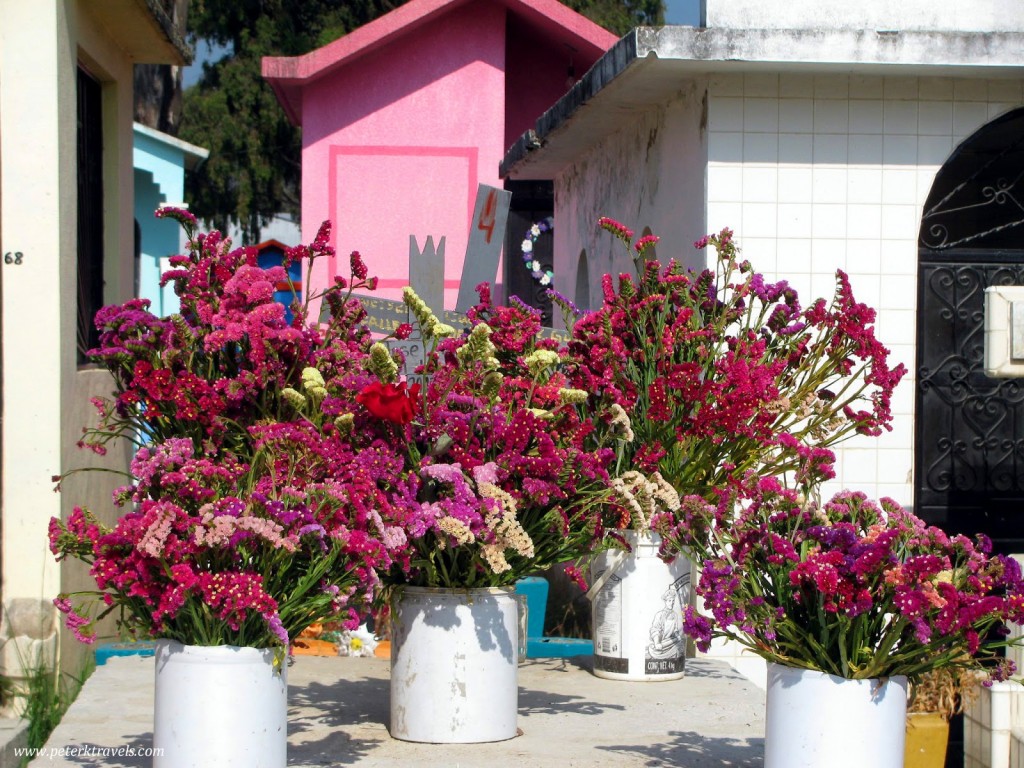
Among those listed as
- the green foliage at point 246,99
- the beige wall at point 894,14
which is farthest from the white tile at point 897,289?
the green foliage at point 246,99

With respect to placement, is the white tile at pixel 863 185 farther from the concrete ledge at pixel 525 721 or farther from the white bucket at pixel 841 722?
the white bucket at pixel 841 722

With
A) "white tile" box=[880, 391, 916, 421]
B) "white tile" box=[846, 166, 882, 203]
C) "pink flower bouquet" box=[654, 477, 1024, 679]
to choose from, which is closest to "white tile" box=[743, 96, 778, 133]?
"white tile" box=[846, 166, 882, 203]

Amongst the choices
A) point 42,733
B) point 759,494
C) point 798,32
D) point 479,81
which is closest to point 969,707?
point 759,494

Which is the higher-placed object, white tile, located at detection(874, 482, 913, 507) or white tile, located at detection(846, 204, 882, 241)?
white tile, located at detection(846, 204, 882, 241)

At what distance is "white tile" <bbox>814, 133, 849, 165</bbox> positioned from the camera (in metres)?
6.41

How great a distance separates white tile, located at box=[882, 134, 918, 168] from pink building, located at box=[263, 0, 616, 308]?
7.65m

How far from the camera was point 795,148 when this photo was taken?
6398 millimetres

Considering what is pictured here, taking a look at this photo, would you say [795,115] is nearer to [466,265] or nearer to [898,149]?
[898,149]

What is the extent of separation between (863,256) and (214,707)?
13.3ft

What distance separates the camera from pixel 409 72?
46.4ft

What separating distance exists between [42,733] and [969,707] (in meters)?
3.45

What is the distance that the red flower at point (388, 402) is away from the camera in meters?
3.73

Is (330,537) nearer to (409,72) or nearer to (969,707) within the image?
(969,707)

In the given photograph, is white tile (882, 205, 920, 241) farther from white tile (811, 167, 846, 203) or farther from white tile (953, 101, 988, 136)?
white tile (953, 101, 988, 136)
